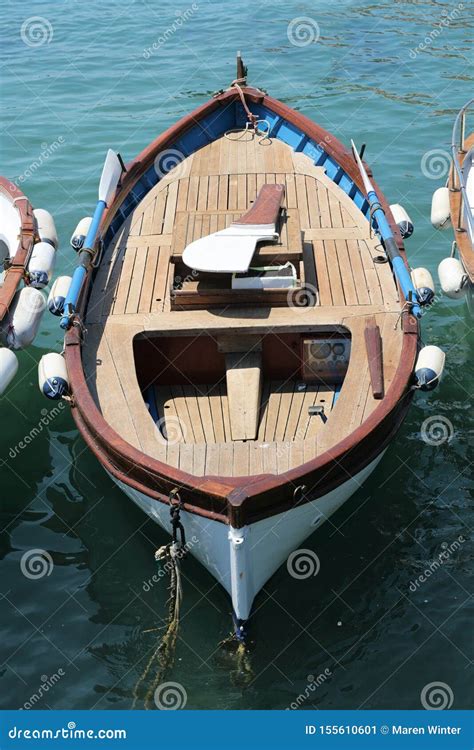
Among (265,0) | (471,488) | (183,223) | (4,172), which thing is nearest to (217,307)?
(183,223)

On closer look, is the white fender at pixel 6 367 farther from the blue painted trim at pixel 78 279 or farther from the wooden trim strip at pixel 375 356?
the wooden trim strip at pixel 375 356

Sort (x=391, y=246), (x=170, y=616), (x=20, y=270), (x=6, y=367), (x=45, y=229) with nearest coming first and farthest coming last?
(x=170, y=616) < (x=6, y=367) < (x=391, y=246) < (x=20, y=270) < (x=45, y=229)

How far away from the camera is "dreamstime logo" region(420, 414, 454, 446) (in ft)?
38.4

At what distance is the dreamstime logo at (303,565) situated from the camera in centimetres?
978

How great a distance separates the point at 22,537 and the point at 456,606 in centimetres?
504

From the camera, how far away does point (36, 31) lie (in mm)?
26375

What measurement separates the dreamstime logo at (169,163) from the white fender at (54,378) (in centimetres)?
458

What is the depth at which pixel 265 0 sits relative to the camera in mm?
27859
